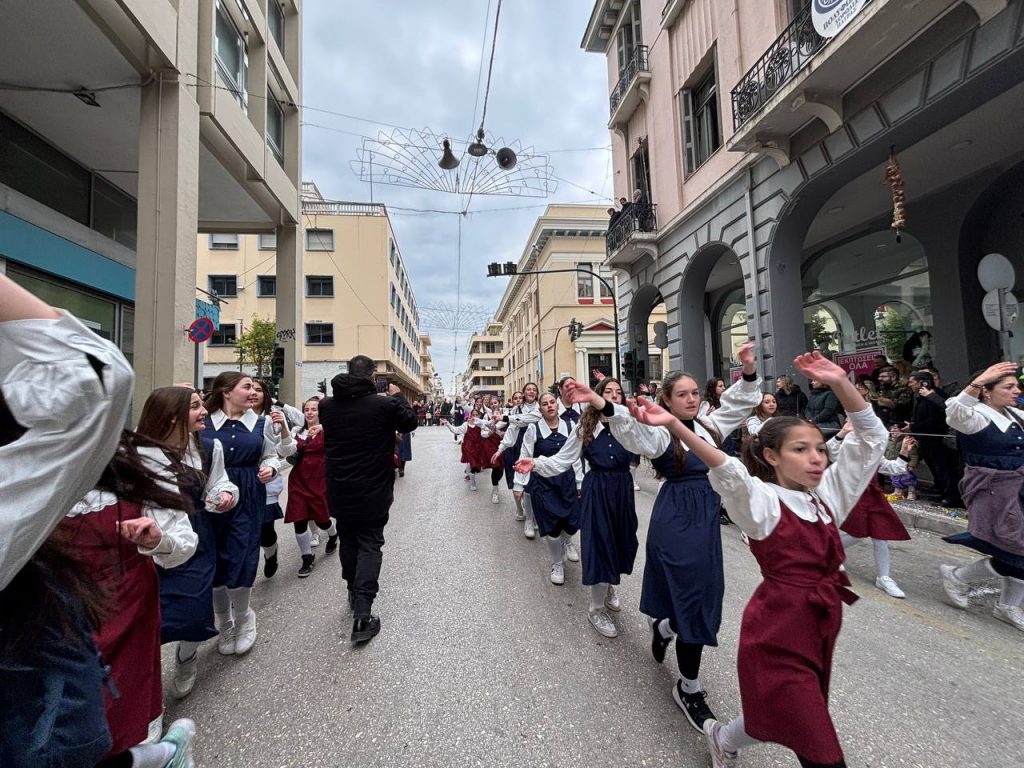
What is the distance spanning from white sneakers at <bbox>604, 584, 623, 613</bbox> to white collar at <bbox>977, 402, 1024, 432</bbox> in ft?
10.2

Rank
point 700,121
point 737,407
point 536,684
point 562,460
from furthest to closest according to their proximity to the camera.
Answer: point 700,121
point 562,460
point 737,407
point 536,684

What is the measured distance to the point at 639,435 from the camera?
2.72 meters

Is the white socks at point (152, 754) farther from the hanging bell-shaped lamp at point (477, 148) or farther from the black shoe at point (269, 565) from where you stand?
the hanging bell-shaped lamp at point (477, 148)

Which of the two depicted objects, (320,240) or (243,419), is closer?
(243,419)

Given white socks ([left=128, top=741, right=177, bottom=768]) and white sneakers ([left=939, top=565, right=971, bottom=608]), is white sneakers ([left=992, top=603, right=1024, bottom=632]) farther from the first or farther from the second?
white socks ([left=128, top=741, right=177, bottom=768])

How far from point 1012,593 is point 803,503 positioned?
317 cm

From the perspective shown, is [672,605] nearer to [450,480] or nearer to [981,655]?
[981,655]

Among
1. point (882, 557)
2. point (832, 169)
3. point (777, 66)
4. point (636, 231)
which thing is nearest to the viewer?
point (882, 557)

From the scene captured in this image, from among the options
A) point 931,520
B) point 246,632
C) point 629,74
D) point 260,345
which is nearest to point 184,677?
point 246,632

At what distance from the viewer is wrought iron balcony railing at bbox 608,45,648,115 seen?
47.4ft

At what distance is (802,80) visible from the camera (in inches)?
292

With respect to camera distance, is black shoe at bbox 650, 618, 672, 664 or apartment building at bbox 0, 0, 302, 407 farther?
apartment building at bbox 0, 0, 302, 407

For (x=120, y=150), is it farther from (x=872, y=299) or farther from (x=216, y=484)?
(x=872, y=299)

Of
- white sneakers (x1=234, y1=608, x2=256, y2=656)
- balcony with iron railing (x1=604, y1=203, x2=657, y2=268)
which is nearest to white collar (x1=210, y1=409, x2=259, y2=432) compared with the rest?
white sneakers (x1=234, y1=608, x2=256, y2=656)
